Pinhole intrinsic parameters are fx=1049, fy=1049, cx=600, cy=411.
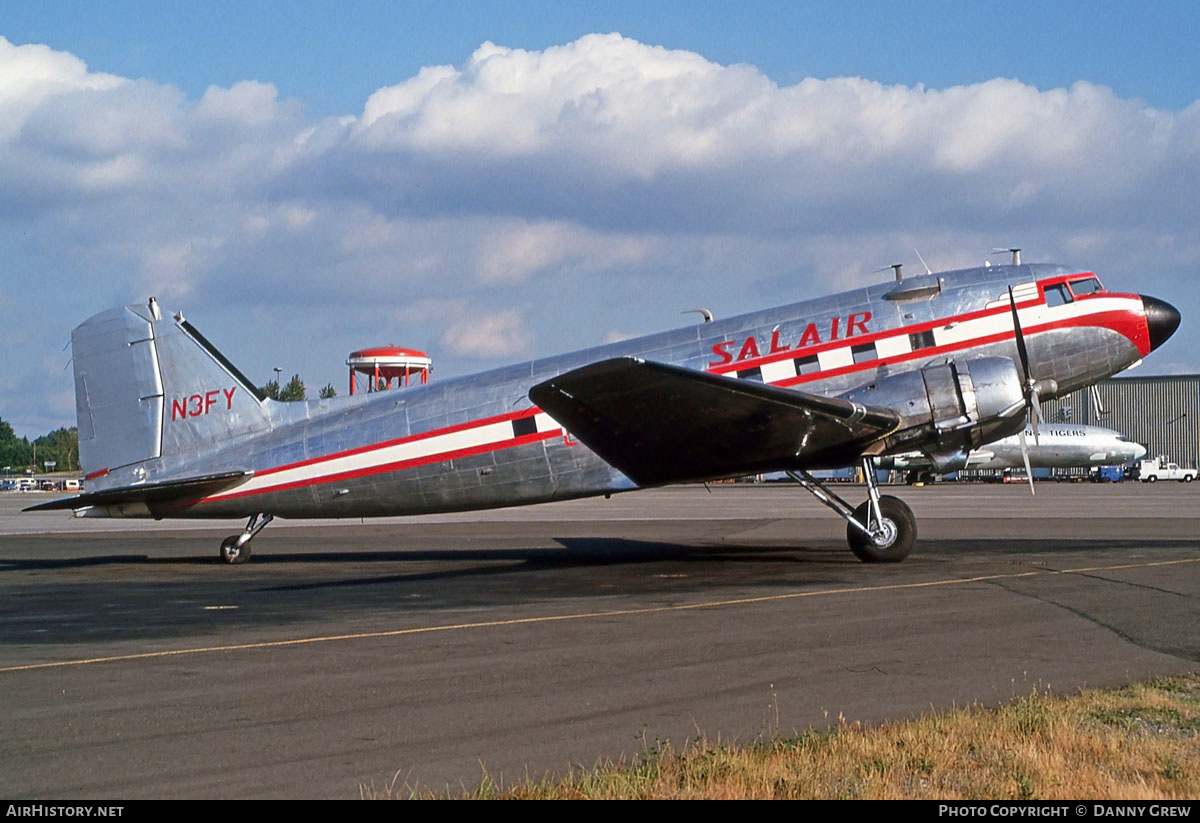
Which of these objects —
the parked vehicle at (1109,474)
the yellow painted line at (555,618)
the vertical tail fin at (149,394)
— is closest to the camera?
the yellow painted line at (555,618)

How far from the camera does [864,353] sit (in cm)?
1770

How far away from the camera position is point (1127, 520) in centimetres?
2942

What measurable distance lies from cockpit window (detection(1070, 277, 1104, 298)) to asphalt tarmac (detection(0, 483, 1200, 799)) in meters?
4.50

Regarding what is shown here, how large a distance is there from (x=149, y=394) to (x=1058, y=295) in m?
16.9

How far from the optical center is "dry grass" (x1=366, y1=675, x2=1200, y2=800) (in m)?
5.49

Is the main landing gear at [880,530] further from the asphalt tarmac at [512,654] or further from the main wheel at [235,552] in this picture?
the main wheel at [235,552]

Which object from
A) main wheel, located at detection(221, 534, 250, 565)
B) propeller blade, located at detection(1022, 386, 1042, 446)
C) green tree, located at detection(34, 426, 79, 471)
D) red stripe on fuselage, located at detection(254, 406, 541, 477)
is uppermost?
green tree, located at detection(34, 426, 79, 471)

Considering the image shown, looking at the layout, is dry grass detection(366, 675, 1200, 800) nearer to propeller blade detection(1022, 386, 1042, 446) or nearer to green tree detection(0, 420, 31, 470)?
propeller blade detection(1022, 386, 1042, 446)

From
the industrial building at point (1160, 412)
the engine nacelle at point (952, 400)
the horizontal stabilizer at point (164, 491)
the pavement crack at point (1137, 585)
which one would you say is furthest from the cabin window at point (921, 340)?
the industrial building at point (1160, 412)

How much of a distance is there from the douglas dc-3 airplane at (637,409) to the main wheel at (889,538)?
3cm

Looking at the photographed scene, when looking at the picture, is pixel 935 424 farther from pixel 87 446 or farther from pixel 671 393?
pixel 87 446

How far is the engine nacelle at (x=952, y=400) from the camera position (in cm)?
1659

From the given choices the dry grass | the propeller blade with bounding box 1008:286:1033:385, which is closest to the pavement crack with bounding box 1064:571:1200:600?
the propeller blade with bounding box 1008:286:1033:385

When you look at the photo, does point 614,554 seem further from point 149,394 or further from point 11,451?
point 11,451
